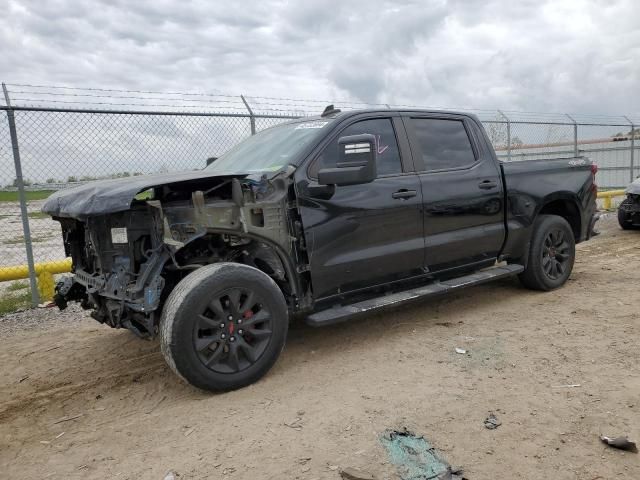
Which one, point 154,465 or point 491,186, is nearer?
point 154,465

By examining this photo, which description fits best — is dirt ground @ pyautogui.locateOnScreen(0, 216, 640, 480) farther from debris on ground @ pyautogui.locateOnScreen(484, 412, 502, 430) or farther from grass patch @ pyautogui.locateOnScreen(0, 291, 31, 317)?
grass patch @ pyautogui.locateOnScreen(0, 291, 31, 317)

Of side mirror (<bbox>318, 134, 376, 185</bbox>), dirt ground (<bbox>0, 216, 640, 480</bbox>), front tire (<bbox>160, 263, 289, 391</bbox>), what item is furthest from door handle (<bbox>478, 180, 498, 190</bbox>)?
front tire (<bbox>160, 263, 289, 391</bbox>)

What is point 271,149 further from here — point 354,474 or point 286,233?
point 354,474

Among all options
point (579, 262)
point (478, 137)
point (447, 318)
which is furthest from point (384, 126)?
point (579, 262)

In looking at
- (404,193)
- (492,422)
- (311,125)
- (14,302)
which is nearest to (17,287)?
(14,302)

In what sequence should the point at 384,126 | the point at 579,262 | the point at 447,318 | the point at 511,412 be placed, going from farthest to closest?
the point at 579,262
the point at 447,318
the point at 384,126
the point at 511,412

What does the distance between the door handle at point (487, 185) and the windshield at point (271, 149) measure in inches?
67.4

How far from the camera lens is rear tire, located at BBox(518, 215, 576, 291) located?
5598mm

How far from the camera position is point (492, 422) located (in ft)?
9.78

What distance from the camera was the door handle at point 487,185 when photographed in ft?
16.7

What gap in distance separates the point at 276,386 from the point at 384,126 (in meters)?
2.35

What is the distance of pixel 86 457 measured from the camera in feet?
9.57

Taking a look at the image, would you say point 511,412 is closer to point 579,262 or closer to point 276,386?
point 276,386

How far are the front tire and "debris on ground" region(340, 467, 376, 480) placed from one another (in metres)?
1.24
